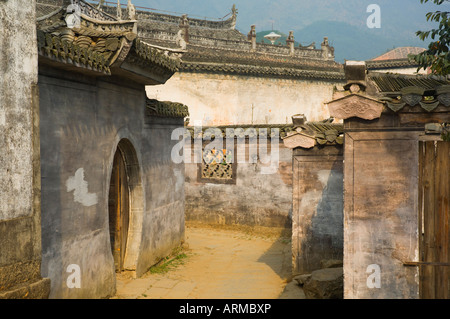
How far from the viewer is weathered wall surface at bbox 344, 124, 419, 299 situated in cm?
570

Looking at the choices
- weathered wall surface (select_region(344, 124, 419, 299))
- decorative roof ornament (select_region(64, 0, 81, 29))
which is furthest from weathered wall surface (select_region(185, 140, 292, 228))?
weathered wall surface (select_region(344, 124, 419, 299))

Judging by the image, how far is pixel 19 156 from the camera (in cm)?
486

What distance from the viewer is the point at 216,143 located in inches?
581

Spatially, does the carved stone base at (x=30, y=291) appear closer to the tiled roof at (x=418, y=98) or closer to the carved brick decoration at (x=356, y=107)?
the carved brick decoration at (x=356, y=107)

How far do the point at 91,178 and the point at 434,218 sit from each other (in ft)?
15.5

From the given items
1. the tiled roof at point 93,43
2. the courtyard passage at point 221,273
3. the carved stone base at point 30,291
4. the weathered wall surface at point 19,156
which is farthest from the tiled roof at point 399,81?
the carved stone base at point 30,291

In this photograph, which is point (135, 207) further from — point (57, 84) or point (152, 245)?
point (57, 84)

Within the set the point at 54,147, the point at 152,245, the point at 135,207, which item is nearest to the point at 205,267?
the point at 152,245

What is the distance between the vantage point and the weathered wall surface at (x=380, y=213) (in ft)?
18.7

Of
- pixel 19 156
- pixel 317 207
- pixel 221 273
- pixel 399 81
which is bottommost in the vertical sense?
pixel 221 273

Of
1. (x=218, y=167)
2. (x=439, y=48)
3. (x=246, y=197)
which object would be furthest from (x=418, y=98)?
(x=218, y=167)

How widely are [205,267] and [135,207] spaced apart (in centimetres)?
216

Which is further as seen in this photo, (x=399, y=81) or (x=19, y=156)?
(x=399, y=81)

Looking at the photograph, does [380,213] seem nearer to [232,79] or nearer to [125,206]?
[125,206]
